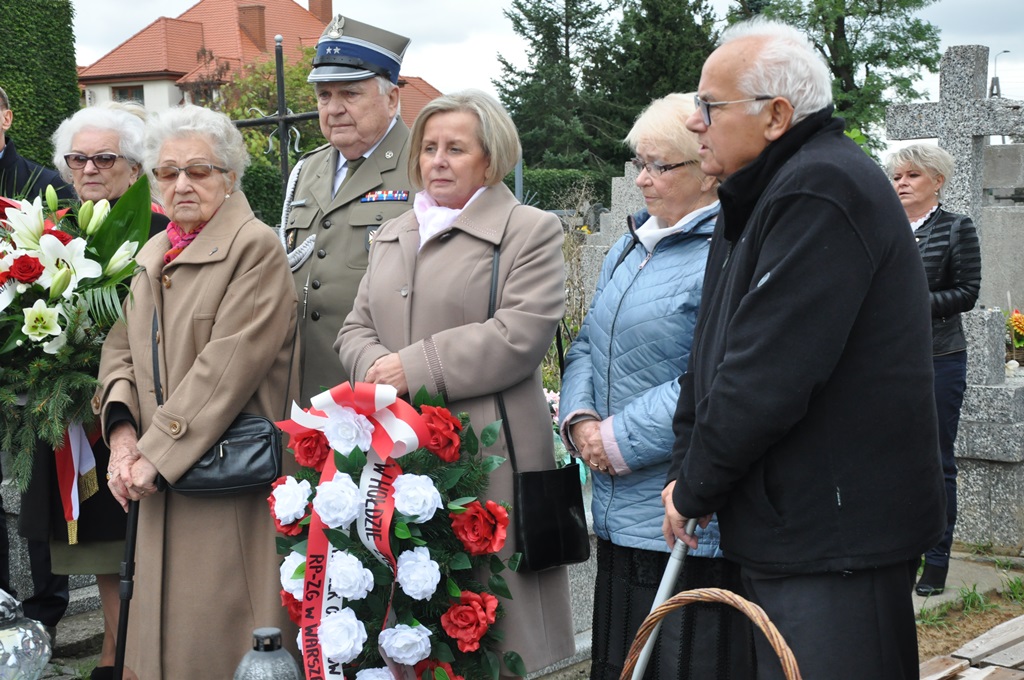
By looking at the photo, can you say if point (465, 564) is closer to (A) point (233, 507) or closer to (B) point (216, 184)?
(A) point (233, 507)

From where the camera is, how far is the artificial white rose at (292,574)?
284 centimetres

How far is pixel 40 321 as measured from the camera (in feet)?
10.1

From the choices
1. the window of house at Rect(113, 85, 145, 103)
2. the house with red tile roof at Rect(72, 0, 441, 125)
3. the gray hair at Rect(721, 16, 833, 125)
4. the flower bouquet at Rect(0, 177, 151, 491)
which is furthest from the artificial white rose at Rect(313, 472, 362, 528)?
the window of house at Rect(113, 85, 145, 103)

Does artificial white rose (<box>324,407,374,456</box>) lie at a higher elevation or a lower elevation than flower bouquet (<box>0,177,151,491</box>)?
lower

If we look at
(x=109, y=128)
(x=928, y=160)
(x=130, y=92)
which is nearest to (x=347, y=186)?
(x=109, y=128)

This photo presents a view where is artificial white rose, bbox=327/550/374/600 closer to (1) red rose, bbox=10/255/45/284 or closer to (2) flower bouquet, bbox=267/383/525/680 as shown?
(2) flower bouquet, bbox=267/383/525/680

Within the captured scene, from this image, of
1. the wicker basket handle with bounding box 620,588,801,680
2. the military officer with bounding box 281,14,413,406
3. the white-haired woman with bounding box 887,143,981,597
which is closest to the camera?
the wicker basket handle with bounding box 620,588,801,680

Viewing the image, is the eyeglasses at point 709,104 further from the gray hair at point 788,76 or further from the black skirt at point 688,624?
the black skirt at point 688,624

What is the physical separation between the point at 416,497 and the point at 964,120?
452 centimetres

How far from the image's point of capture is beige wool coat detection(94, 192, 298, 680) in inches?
126

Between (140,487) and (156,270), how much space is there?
66cm

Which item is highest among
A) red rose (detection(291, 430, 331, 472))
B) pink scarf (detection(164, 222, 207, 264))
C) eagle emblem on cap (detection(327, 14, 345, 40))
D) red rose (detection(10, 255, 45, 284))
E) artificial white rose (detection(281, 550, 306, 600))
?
eagle emblem on cap (detection(327, 14, 345, 40))

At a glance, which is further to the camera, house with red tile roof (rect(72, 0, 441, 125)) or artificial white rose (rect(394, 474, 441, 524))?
house with red tile roof (rect(72, 0, 441, 125))

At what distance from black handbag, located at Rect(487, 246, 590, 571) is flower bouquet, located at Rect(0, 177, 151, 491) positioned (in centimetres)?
113
